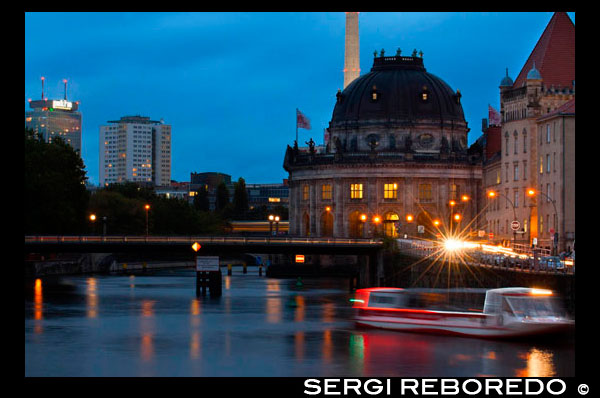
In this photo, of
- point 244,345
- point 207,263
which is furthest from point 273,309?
point 244,345

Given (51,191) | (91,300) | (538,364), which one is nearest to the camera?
(538,364)

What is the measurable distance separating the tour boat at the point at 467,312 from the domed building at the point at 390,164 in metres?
108

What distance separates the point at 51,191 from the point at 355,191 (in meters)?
66.4

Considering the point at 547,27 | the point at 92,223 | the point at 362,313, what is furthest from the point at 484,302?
the point at 92,223

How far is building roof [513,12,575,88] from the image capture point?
122000 millimetres

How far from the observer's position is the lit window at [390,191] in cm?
18388

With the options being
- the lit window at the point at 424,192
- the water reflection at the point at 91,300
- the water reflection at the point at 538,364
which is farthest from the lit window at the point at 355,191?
the water reflection at the point at 538,364

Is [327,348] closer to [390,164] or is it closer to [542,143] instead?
[542,143]

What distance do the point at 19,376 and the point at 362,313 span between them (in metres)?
37.8

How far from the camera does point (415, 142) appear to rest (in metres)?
188

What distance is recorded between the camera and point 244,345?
208 feet

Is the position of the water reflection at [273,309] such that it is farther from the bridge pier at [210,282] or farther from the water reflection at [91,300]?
the water reflection at [91,300]

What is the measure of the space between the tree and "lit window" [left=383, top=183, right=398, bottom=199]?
5676 cm

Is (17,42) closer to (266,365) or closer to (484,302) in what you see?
(266,365)
